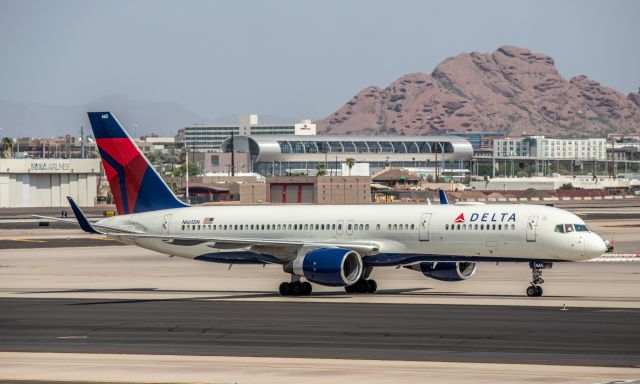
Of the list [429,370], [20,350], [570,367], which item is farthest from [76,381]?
[570,367]

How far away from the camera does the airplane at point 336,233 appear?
48562mm

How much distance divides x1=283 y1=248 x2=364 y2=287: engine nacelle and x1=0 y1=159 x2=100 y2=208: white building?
139254 millimetres

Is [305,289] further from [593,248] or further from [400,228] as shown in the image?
[593,248]

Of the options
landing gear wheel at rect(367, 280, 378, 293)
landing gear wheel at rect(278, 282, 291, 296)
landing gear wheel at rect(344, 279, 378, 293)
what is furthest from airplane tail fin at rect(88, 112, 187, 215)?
landing gear wheel at rect(367, 280, 378, 293)

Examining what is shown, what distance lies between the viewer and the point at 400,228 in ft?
167

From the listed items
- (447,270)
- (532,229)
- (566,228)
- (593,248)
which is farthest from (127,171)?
(593,248)

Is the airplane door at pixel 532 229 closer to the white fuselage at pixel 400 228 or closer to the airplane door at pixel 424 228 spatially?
the white fuselage at pixel 400 228

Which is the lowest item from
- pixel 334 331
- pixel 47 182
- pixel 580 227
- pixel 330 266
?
pixel 334 331

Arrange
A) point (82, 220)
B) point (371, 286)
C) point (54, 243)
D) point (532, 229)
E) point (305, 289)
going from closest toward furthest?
1. point (532, 229)
2. point (82, 220)
3. point (305, 289)
4. point (371, 286)
5. point (54, 243)

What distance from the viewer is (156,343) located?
36188mm

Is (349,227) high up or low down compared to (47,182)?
down

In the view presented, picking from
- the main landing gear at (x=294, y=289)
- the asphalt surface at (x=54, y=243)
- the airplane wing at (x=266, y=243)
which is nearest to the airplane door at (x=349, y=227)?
the airplane wing at (x=266, y=243)

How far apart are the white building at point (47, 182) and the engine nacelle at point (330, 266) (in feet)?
457

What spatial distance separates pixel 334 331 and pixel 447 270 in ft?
43.9
